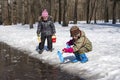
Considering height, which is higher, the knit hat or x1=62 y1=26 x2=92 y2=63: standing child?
the knit hat

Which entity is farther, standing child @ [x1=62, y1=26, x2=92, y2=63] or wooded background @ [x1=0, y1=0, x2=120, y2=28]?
wooded background @ [x1=0, y1=0, x2=120, y2=28]

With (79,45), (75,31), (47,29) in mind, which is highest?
(75,31)

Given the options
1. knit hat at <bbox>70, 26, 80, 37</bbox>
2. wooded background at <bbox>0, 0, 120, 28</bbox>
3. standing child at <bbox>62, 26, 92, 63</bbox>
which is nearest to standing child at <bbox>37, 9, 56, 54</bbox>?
standing child at <bbox>62, 26, 92, 63</bbox>

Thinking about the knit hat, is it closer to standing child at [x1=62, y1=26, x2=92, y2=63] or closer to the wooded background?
standing child at [x1=62, y1=26, x2=92, y2=63]

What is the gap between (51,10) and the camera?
5019cm

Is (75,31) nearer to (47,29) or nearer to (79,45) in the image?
(79,45)

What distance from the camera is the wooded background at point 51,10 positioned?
131ft

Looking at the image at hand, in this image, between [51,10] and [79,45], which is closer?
[79,45]

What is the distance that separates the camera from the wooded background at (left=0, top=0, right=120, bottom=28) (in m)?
39.9

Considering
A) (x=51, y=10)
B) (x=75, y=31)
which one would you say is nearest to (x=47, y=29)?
(x=75, y=31)

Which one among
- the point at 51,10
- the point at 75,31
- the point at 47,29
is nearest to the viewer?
the point at 75,31

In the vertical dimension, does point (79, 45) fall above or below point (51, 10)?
below

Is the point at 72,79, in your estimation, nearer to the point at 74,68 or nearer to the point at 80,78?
the point at 80,78

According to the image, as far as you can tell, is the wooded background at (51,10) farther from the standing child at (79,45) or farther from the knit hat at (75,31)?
the knit hat at (75,31)
